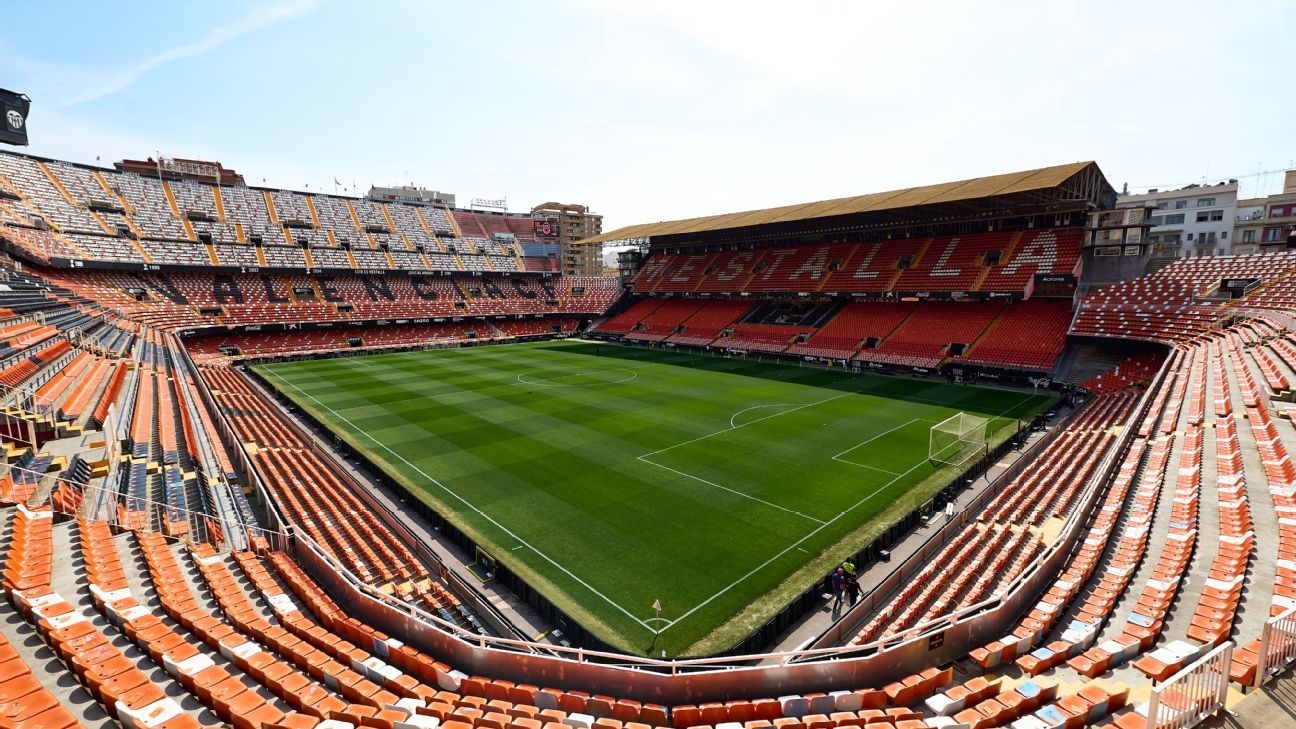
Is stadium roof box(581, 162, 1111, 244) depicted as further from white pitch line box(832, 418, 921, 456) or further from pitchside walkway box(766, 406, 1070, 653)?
pitchside walkway box(766, 406, 1070, 653)

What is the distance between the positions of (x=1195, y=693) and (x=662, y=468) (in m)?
17.0

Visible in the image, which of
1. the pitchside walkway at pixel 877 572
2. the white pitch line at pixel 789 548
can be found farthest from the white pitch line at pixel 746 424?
the pitchside walkway at pixel 877 572

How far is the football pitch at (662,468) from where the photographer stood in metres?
14.3

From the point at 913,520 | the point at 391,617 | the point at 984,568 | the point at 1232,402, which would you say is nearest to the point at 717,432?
the point at 913,520

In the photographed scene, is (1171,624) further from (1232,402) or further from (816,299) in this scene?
(816,299)

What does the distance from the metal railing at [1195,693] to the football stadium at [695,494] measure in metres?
0.04

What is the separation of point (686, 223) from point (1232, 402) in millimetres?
51826

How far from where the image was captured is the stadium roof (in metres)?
35.4

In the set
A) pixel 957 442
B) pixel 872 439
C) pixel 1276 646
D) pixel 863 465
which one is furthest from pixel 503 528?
pixel 957 442

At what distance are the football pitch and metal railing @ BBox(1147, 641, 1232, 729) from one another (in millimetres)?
7846

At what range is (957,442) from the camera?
2348cm

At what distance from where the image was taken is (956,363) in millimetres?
39312

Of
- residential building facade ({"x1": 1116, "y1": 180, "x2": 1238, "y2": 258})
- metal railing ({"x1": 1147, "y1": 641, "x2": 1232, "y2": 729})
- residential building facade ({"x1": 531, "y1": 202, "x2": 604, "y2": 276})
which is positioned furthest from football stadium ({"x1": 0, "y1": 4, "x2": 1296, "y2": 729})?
residential building facade ({"x1": 531, "y1": 202, "x2": 604, "y2": 276})

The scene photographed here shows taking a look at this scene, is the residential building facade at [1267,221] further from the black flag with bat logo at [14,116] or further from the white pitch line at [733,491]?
the black flag with bat logo at [14,116]
